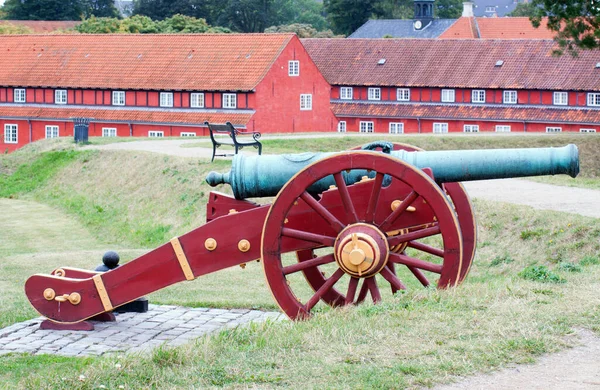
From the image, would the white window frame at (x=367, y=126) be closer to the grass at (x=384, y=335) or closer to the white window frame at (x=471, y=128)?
the white window frame at (x=471, y=128)

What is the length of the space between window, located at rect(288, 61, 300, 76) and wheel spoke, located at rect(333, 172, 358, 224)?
4386cm

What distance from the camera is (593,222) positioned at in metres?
13.4

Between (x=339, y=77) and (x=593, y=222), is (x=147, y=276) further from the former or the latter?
(x=339, y=77)

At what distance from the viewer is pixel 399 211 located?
8172mm

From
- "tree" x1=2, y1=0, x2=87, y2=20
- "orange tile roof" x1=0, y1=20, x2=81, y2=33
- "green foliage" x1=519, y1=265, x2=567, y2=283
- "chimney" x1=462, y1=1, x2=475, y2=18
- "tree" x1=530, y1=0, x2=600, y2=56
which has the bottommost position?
"green foliage" x1=519, y1=265, x2=567, y2=283

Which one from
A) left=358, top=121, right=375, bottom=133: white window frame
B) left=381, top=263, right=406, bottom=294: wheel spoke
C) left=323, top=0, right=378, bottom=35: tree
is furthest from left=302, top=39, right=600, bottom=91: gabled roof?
left=381, top=263, right=406, bottom=294: wheel spoke

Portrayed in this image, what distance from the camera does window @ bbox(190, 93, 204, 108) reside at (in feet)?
166

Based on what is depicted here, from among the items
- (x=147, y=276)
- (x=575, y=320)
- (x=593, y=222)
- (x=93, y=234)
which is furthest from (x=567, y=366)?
(x=93, y=234)

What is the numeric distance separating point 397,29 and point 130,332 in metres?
76.9

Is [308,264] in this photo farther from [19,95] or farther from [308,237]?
[19,95]

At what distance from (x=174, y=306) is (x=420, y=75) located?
44958mm

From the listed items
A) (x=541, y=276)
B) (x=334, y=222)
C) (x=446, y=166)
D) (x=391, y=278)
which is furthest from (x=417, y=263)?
(x=541, y=276)

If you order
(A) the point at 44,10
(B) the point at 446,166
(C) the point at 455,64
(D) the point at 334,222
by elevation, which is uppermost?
(A) the point at 44,10

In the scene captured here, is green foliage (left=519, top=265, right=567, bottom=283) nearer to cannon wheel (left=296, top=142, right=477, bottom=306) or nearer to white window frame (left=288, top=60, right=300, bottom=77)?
cannon wheel (left=296, top=142, right=477, bottom=306)
